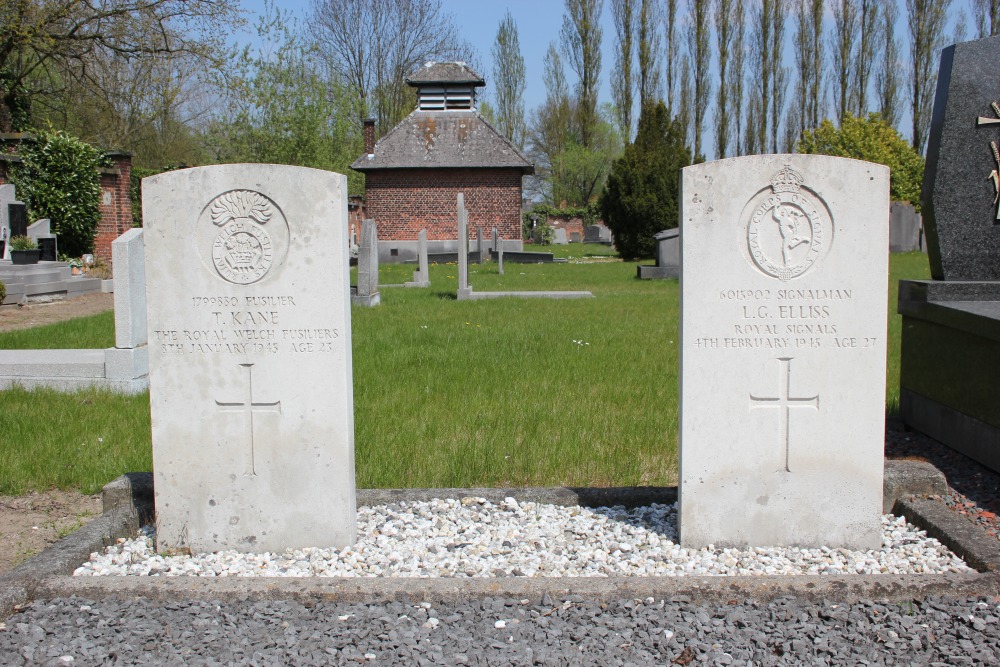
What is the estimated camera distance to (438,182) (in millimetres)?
32844

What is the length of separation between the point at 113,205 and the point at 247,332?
2150 cm

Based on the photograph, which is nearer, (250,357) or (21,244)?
(250,357)

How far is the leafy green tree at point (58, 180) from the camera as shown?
20.8m

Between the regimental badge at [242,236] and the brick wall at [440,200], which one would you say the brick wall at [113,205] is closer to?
the brick wall at [440,200]

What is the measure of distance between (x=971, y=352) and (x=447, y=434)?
329 centimetres

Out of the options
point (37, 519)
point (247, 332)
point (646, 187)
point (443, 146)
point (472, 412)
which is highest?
point (443, 146)

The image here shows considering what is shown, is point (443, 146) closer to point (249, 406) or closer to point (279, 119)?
point (279, 119)

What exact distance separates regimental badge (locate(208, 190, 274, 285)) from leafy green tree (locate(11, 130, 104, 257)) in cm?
1964

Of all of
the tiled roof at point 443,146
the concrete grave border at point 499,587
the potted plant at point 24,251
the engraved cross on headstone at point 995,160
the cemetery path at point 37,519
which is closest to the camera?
the concrete grave border at point 499,587

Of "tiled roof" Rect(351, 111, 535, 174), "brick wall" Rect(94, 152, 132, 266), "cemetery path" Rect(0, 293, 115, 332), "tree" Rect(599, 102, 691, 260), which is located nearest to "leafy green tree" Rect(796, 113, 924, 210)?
"tree" Rect(599, 102, 691, 260)

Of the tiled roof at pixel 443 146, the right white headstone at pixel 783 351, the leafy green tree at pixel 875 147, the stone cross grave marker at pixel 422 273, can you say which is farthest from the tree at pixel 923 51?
the right white headstone at pixel 783 351

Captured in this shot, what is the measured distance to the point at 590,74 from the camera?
4775cm

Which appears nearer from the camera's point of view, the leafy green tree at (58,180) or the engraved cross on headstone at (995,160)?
the engraved cross on headstone at (995,160)

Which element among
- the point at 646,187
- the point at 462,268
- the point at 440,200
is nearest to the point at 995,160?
the point at 462,268
